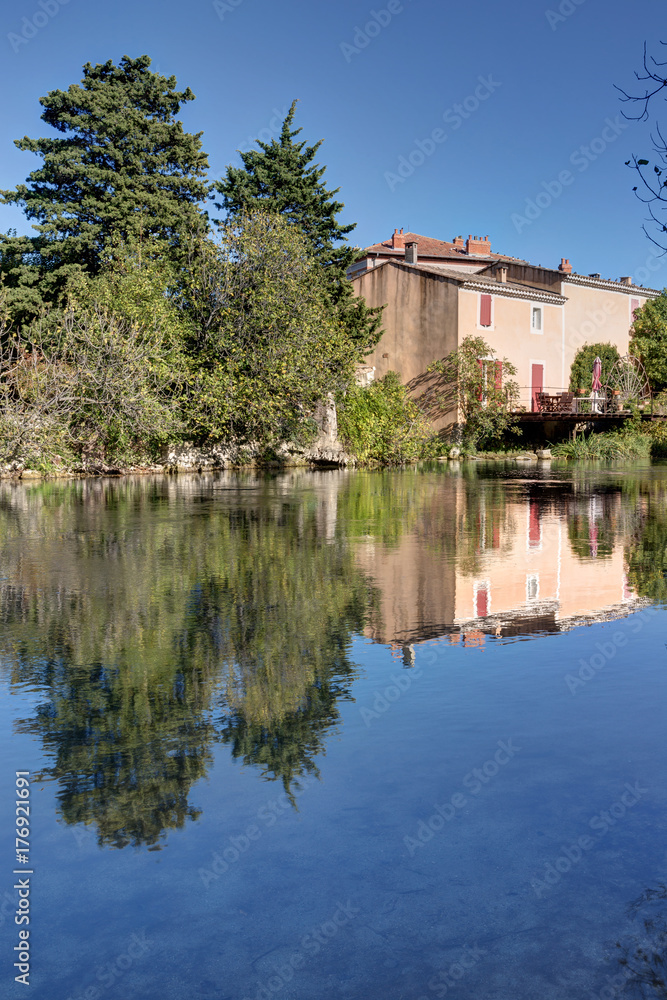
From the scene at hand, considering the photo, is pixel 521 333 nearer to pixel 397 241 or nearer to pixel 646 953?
pixel 397 241

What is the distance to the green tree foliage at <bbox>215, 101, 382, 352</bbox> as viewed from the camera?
126 feet

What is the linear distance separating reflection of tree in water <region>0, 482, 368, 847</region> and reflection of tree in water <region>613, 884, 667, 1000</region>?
1666 mm

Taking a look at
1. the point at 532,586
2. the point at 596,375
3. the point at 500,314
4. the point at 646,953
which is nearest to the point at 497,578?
the point at 532,586

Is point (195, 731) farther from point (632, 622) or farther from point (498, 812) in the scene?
point (632, 622)

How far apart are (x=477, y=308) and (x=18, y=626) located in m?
38.7

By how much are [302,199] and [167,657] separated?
113ft

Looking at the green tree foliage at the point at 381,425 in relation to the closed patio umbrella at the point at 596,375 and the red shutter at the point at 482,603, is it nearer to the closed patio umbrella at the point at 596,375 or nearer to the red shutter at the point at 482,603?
the closed patio umbrella at the point at 596,375

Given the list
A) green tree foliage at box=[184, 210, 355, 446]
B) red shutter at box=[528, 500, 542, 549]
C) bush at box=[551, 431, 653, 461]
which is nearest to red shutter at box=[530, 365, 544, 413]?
bush at box=[551, 431, 653, 461]

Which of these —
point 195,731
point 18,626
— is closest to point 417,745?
point 195,731

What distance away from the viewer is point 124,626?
24.7ft

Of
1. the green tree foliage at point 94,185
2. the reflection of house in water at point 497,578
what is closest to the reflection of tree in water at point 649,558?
the reflection of house in water at point 497,578

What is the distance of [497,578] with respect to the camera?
994cm

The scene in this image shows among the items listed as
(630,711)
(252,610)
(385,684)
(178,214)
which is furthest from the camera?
(178,214)

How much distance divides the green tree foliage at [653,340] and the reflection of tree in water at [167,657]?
44.2m
